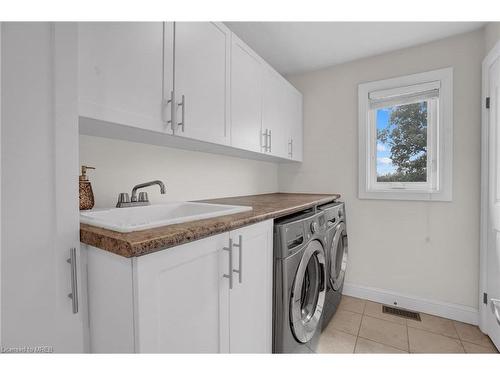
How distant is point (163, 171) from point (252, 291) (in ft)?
3.11

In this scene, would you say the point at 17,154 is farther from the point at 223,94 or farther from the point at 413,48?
the point at 413,48

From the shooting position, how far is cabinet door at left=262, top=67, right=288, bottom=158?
6.35 ft

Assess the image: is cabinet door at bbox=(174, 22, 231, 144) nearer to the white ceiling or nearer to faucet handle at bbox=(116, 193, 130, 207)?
faucet handle at bbox=(116, 193, 130, 207)

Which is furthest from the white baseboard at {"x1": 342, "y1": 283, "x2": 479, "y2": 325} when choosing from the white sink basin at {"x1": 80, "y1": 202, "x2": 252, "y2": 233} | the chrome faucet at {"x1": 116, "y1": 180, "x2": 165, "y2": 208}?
the chrome faucet at {"x1": 116, "y1": 180, "x2": 165, "y2": 208}

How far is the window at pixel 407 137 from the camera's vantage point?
2.01 meters

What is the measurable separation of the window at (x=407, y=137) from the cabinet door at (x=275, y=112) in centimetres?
78

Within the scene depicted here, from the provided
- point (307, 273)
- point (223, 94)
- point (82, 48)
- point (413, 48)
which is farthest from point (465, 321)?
point (82, 48)

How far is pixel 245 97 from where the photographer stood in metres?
1.67

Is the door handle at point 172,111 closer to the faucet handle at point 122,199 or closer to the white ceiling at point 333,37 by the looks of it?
the faucet handle at point 122,199

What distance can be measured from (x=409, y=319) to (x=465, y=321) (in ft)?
1.40

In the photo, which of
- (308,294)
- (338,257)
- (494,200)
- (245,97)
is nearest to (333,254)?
(338,257)

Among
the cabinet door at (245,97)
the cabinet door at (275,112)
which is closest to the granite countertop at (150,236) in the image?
the cabinet door at (245,97)

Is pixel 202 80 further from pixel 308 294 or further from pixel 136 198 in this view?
pixel 308 294
